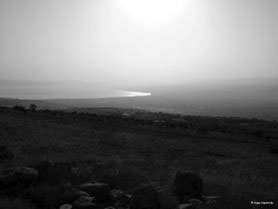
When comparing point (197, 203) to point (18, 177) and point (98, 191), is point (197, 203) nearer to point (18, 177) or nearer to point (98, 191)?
point (98, 191)

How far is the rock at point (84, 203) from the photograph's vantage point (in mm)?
7609

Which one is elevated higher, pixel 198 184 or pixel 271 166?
pixel 198 184

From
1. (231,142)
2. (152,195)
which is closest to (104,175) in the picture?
(152,195)

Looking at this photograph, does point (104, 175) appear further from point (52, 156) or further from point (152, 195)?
point (52, 156)

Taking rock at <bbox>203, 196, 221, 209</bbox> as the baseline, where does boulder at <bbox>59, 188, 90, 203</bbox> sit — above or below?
above

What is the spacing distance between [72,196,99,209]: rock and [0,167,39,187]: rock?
7.97 feet

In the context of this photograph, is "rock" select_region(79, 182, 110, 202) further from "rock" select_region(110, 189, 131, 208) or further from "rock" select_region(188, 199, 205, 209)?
"rock" select_region(188, 199, 205, 209)

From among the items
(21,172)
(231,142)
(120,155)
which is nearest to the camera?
(21,172)

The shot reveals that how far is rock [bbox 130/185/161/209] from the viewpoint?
Result: 24.8ft

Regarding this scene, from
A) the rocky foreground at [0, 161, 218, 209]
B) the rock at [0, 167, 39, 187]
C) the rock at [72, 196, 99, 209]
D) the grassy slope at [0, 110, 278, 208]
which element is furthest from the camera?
the grassy slope at [0, 110, 278, 208]

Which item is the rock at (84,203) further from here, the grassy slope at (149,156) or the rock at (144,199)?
the grassy slope at (149,156)

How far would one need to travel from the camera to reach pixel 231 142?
1043 inches

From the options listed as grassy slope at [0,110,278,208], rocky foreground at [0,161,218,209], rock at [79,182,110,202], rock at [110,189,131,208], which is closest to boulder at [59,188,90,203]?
rocky foreground at [0,161,218,209]

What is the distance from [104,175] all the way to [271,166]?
11.3 m
